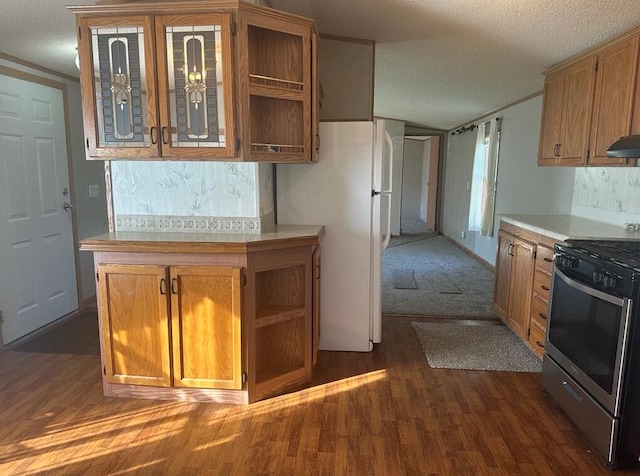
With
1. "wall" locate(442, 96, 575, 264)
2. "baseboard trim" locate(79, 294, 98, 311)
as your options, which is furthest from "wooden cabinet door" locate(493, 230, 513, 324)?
"baseboard trim" locate(79, 294, 98, 311)

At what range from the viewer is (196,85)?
2383 millimetres

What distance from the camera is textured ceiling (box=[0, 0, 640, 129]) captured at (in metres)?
2.52

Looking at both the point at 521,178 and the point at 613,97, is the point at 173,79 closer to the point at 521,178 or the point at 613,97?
the point at 613,97

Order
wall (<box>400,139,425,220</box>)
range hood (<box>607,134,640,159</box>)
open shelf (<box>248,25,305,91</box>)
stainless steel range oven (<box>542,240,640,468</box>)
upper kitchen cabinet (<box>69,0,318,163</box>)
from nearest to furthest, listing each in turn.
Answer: stainless steel range oven (<box>542,240,640,468</box>)
range hood (<box>607,134,640,159</box>)
upper kitchen cabinet (<box>69,0,318,163</box>)
open shelf (<box>248,25,305,91</box>)
wall (<box>400,139,425,220</box>)

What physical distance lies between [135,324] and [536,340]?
102 inches

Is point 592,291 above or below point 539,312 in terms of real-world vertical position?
above

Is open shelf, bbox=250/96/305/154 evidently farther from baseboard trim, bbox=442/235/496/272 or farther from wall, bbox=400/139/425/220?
wall, bbox=400/139/425/220

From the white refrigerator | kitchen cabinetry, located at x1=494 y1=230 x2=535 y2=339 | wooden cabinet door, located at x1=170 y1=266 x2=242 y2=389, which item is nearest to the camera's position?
wooden cabinet door, located at x1=170 y1=266 x2=242 y2=389

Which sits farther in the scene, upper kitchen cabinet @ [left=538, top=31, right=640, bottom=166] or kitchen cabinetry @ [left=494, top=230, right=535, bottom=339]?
kitchen cabinetry @ [left=494, top=230, right=535, bottom=339]

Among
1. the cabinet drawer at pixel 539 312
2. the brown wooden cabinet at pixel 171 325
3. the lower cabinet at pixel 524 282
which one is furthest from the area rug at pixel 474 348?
the brown wooden cabinet at pixel 171 325

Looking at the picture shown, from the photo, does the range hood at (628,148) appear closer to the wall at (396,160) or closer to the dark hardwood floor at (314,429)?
the dark hardwood floor at (314,429)

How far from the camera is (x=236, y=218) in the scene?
8.95ft

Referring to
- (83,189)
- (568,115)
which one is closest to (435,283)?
(568,115)

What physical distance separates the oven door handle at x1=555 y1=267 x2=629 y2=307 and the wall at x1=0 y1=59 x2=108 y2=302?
3.97m
